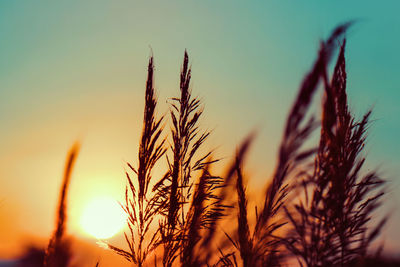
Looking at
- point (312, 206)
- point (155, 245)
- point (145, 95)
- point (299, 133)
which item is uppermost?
point (145, 95)

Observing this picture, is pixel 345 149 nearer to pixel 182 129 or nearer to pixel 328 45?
pixel 328 45

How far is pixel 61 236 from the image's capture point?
1.96 meters

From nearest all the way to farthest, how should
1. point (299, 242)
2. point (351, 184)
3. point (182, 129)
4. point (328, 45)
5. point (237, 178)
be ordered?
point (328, 45) < point (299, 242) < point (351, 184) < point (237, 178) < point (182, 129)

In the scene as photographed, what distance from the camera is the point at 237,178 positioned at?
294 cm

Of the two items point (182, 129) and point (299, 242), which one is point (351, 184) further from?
point (182, 129)

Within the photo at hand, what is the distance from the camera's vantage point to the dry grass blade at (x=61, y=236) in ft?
6.28

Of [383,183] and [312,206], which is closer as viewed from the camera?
[312,206]

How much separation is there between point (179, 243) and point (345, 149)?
1.39m

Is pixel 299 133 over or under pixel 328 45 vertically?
under

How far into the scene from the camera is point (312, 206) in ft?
7.66

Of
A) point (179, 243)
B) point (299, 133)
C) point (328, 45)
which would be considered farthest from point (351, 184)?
point (179, 243)

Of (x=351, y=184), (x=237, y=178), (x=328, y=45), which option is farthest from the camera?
(x=237, y=178)

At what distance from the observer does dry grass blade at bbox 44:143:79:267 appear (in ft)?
6.28

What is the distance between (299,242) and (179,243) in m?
1.01
